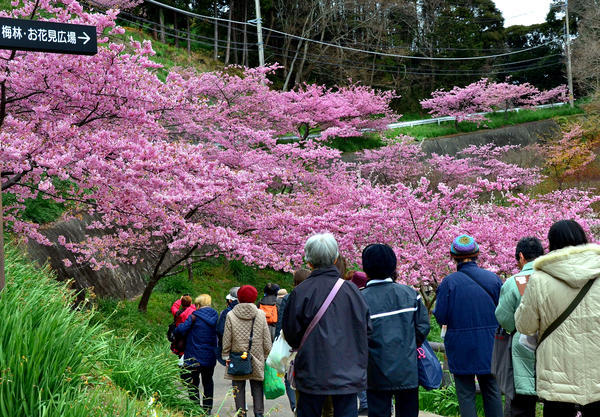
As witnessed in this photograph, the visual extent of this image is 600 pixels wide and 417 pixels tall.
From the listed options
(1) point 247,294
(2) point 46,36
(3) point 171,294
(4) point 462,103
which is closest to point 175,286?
(3) point 171,294

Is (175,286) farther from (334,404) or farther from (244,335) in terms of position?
(334,404)

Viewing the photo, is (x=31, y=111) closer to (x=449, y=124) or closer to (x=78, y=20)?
Result: (x=78, y=20)

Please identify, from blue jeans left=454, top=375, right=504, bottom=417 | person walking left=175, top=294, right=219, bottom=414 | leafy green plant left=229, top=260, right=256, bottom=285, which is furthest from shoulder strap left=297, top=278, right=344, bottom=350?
leafy green plant left=229, top=260, right=256, bottom=285

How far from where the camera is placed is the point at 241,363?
20.6 ft

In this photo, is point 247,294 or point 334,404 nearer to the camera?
point 334,404

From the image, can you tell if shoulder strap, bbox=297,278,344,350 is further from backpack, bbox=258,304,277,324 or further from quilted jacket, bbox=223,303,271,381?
backpack, bbox=258,304,277,324

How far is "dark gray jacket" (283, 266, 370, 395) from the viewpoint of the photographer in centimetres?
379

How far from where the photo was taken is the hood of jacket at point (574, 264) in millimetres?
3455

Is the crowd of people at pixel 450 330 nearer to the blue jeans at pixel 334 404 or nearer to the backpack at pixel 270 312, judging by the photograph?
the blue jeans at pixel 334 404

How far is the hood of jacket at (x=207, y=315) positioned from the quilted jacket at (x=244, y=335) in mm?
626

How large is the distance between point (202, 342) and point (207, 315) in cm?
30

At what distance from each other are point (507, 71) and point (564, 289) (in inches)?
1652

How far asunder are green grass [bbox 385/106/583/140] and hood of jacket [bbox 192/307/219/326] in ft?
82.7

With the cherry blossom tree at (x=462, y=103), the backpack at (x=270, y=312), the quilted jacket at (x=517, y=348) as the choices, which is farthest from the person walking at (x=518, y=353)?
the cherry blossom tree at (x=462, y=103)
